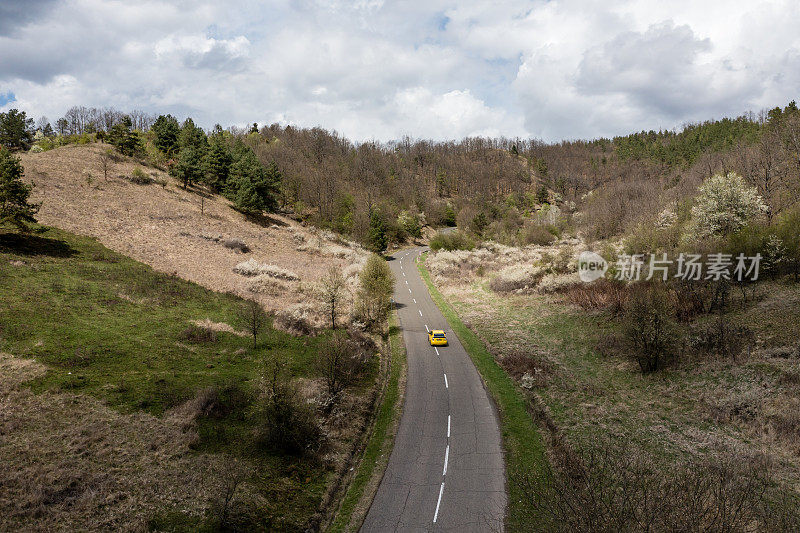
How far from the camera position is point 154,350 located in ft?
84.2

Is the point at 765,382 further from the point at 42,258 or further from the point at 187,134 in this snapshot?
the point at 187,134

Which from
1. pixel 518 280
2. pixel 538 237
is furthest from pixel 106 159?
pixel 538 237

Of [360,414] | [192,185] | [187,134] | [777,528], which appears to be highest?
[187,134]

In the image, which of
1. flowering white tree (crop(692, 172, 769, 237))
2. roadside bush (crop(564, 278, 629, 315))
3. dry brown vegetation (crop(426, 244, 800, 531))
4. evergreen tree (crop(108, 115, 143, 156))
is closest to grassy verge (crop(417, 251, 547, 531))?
dry brown vegetation (crop(426, 244, 800, 531))

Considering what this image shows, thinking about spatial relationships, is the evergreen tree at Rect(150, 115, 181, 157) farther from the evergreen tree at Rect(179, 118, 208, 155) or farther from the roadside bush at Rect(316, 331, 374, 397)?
the roadside bush at Rect(316, 331, 374, 397)

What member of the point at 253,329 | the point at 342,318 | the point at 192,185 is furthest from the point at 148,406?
the point at 192,185

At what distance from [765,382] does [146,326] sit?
41.0 meters

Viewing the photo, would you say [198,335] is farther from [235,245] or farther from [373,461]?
[235,245]

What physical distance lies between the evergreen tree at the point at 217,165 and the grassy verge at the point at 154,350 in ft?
127

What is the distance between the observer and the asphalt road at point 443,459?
15016mm

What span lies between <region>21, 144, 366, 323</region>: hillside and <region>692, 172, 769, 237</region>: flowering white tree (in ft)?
144

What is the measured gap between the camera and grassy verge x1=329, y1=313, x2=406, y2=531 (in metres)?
15.3

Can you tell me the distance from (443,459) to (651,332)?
17942 millimetres

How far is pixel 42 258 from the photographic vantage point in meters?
35.5
